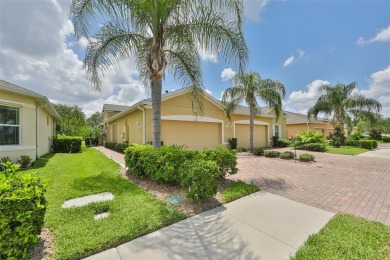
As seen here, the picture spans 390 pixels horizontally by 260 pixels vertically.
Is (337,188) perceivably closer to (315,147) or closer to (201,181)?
(201,181)

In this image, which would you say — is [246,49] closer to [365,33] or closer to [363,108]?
[365,33]

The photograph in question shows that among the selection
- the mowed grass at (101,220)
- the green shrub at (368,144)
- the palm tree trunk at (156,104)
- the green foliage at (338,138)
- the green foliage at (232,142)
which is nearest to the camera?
the mowed grass at (101,220)

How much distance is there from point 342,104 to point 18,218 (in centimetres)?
2764

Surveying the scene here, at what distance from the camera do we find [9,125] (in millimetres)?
8758

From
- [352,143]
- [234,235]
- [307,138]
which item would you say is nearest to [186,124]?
[234,235]

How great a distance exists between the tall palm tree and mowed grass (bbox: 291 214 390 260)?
22.4 meters

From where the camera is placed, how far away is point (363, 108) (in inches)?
880

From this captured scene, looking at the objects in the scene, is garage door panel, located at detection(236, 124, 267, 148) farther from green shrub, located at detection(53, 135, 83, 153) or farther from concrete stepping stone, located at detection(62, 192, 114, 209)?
green shrub, located at detection(53, 135, 83, 153)

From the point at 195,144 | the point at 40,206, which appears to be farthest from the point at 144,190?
the point at 195,144

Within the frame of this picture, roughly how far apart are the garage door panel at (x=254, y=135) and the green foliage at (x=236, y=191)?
12830mm

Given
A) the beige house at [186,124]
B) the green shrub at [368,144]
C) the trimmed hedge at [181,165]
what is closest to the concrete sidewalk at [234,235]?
the trimmed hedge at [181,165]

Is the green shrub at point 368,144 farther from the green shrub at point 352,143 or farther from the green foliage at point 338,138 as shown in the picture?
the green foliage at point 338,138

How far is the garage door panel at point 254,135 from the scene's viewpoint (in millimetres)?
18688

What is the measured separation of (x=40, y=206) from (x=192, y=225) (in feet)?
8.31
